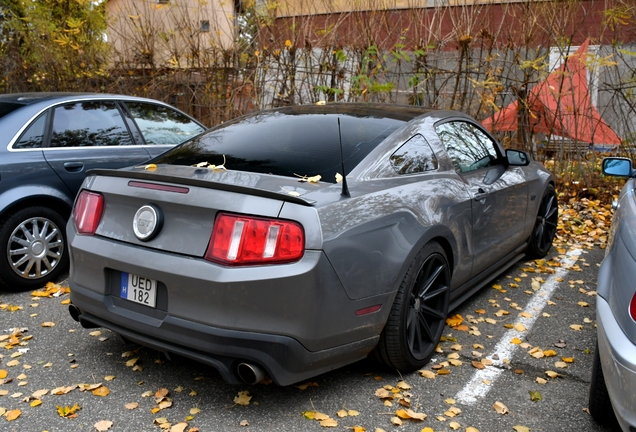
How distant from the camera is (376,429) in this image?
2.86 m

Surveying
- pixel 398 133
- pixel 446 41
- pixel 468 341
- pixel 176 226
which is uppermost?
pixel 446 41

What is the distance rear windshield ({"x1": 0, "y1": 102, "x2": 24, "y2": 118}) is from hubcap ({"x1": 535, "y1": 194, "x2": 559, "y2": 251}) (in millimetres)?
4789

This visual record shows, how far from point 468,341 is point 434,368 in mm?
513

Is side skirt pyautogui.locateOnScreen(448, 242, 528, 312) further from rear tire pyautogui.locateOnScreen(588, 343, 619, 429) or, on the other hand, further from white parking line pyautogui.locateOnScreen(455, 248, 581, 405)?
rear tire pyautogui.locateOnScreen(588, 343, 619, 429)

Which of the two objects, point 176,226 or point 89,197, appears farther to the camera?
point 89,197

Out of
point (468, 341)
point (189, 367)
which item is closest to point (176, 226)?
point (189, 367)

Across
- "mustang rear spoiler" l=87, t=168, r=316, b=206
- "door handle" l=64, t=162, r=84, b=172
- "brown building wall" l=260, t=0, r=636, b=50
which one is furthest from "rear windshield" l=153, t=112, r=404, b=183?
"brown building wall" l=260, t=0, r=636, b=50

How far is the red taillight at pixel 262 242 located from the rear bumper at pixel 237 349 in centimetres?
34

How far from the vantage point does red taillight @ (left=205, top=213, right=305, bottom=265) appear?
268 cm

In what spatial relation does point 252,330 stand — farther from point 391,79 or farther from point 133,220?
point 391,79

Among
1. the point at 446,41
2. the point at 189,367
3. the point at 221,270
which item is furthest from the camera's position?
the point at 446,41

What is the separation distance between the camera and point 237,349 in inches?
106

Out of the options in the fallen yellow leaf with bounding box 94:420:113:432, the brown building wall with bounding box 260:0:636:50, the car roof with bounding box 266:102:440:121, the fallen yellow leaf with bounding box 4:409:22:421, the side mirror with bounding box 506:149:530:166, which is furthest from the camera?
the brown building wall with bounding box 260:0:636:50

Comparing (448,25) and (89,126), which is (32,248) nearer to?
(89,126)
